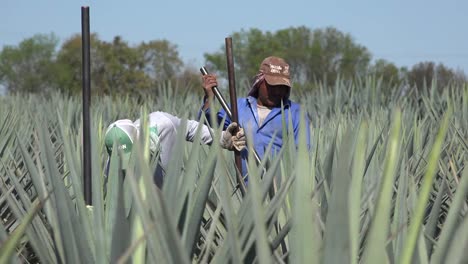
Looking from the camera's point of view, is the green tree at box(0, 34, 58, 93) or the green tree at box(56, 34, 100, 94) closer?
the green tree at box(56, 34, 100, 94)

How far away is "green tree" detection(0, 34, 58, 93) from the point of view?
56591mm

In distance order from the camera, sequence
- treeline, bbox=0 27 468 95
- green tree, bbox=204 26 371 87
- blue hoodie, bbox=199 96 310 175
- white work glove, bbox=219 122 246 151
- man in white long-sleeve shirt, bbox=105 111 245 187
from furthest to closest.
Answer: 1. green tree, bbox=204 26 371 87
2. treeline, bbox=0 27 468 95
3. blue hoodie, bbox=199 96 310 175
4. white work glove, bbox=219 122 246 151
5. man in white long-sleeve shirt, bbox=105 111 245 187

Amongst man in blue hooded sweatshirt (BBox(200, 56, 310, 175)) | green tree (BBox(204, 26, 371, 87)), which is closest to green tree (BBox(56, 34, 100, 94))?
green tree (BBox(204, 26, 371, 87))

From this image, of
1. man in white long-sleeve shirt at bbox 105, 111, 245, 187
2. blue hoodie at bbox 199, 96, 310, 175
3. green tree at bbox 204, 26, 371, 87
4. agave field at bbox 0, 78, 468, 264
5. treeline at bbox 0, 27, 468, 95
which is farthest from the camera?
green tree at bbox 204, 26, 371, 87

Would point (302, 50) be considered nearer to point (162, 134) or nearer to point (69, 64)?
point (69, 64)

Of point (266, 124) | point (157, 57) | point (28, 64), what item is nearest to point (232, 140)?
point (266, 124)

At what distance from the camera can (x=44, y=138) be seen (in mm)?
1629

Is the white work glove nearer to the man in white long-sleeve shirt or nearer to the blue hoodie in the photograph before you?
the man in white long-sleeve shirt

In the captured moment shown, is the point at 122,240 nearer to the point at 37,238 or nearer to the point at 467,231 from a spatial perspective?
the point at 37,238

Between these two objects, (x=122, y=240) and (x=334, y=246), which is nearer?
(x=334, y=246)

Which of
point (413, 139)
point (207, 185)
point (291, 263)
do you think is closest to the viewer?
point (291, 263)

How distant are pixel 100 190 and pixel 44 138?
14 cm

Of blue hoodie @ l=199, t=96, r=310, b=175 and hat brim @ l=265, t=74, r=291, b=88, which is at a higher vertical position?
hat brim @ l=265, t=74, r=291, b=88

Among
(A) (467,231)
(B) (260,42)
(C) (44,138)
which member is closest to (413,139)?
(C) (44,138)
